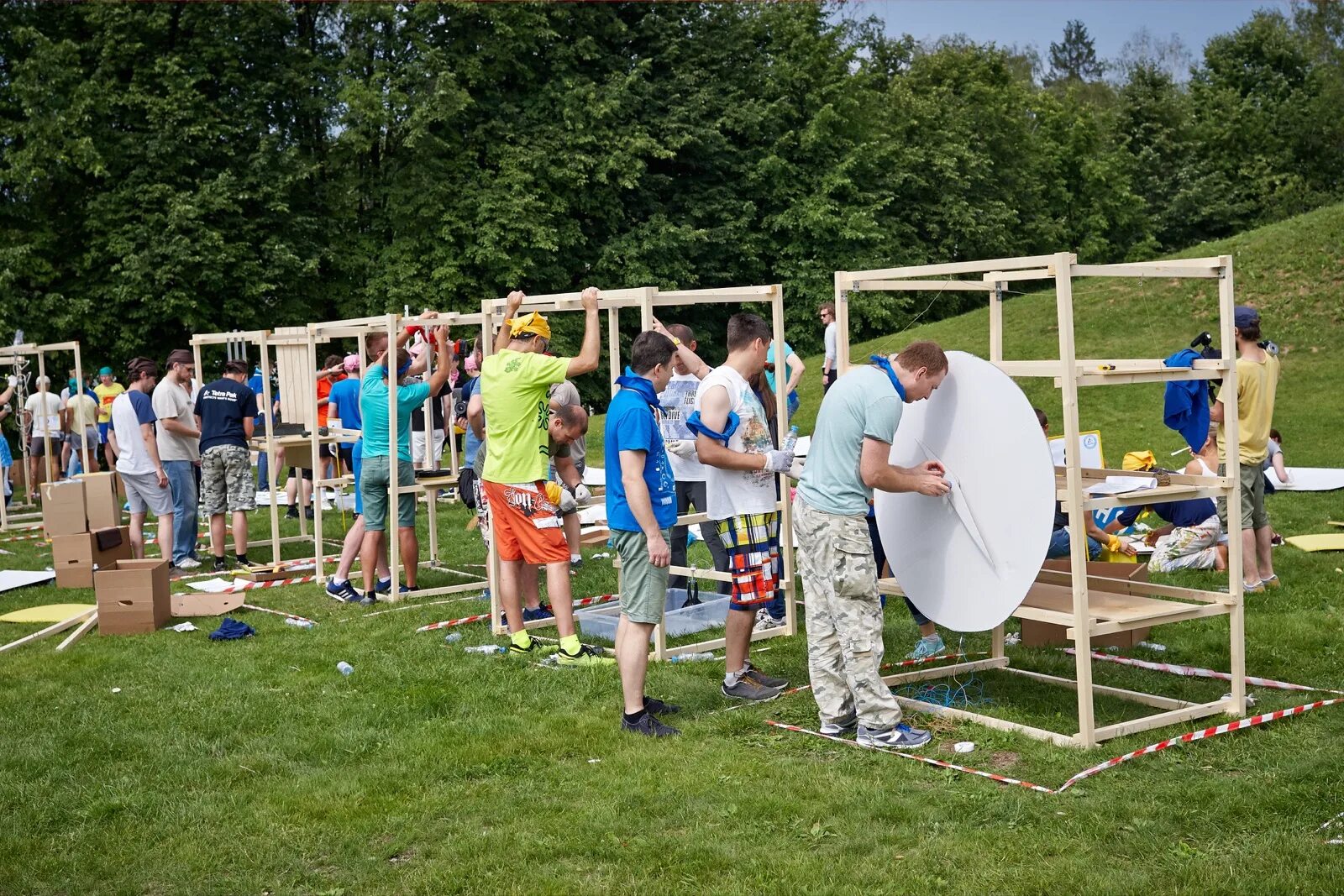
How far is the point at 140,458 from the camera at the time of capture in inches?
468

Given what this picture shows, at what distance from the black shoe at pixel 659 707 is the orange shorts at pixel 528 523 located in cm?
142

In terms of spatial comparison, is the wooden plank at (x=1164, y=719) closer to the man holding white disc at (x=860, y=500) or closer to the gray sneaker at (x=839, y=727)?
the man holding white disc at (x=860, y=500)

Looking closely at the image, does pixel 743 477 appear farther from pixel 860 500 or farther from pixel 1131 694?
pixel 1131 694

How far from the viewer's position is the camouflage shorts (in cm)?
1190

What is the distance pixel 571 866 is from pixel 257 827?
1.44 meters

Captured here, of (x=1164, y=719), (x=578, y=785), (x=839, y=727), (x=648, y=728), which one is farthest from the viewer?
(x=648, y=728)

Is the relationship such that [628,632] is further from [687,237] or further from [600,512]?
[687,237]

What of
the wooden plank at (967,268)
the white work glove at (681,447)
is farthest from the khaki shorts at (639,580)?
the white work glove at (681,447)

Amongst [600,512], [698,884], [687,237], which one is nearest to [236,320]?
[687,237]

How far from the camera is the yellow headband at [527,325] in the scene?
7820 mm

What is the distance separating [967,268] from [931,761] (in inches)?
91.4

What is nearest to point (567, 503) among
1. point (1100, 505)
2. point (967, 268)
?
point (967, 268)

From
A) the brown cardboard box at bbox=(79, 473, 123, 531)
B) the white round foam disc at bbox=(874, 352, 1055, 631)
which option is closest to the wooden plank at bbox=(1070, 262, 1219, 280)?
the white round foam disc at bbox=(874, 352, 1055, 631)

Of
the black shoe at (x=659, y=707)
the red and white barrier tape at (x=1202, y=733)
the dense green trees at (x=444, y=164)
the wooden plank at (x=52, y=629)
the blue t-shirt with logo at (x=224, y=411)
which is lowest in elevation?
A: the red and white barrier tape at (x=1202, y=733)
